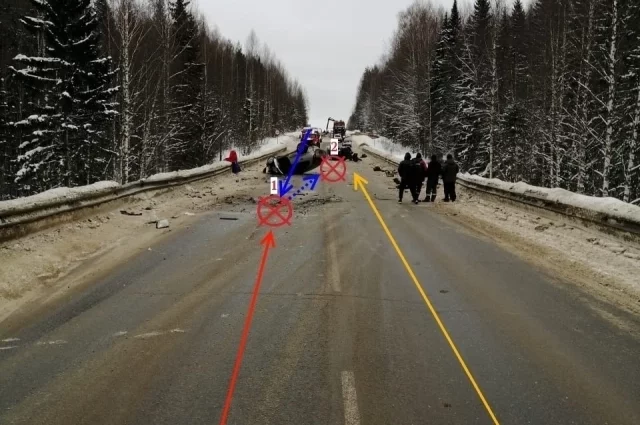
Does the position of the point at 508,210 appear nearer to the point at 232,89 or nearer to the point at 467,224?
the point at 467,224

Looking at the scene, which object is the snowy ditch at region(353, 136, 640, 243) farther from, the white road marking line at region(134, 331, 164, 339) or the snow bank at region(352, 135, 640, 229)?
the white road marking line at region(134, 331, 164, 339)

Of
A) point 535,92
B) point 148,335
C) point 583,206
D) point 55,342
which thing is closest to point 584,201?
point 583,206

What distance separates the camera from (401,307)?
5.77m

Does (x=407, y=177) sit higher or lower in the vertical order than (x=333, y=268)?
higher

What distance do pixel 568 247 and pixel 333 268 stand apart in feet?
15.8

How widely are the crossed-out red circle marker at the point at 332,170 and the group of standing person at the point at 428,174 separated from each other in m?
7.03

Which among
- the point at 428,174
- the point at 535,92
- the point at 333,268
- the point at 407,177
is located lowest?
the point at 333,268

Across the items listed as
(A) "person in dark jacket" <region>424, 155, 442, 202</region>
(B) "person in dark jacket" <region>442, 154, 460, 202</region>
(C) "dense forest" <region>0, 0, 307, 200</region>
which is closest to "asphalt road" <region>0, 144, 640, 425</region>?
(B) "person in dark jacket" <region>442, 154, 460, 202</region>

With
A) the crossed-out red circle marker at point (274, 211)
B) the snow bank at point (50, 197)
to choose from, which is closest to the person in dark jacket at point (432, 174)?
the crossed-out red circle marker at point (274, 211)

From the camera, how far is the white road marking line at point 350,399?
3410mm

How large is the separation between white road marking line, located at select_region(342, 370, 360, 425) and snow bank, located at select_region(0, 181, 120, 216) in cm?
624

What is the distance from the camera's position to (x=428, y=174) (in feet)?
56.6

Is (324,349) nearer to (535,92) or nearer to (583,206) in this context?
(583,206)

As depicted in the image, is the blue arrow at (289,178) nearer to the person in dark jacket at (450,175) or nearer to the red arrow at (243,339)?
the person in dark jacket at (450,175)
